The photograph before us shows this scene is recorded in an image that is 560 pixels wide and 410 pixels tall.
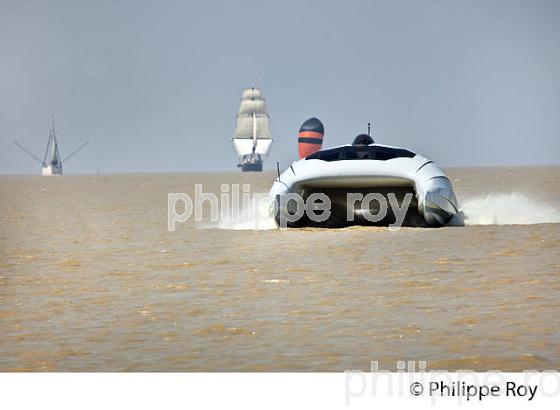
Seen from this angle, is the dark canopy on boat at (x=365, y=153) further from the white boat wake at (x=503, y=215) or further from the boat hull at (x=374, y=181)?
the white boat wake at (x=503, y=215)

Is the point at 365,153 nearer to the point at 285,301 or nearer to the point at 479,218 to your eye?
the point at 479,218

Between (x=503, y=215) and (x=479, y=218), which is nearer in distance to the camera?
(x=479, y=218)

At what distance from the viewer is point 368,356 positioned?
348 inches

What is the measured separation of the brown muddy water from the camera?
8953 mm

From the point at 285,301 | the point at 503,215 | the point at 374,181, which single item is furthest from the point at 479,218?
the point at 285,301

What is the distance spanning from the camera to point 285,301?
40.1ft

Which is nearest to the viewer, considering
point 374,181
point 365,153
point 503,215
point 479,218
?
point 374,181

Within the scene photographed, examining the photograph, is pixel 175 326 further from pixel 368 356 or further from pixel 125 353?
pixel 368 356

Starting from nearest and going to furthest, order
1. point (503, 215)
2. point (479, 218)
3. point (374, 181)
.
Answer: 1. point (374, 181)
2. point (479, 218)
3. point (503, 215)

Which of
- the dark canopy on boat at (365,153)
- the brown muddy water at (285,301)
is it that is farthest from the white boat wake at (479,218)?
the dark canopy on boat at (365,153)

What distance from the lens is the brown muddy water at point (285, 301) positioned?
895 centimetres

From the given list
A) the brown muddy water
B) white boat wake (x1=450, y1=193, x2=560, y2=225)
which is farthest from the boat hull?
white boat wake (x1=450, y1=193, x2=560, y2=225)

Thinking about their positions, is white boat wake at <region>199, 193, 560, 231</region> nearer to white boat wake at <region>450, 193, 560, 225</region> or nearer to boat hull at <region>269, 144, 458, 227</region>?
white boat wake at <region>450, 193, 560, 225</region>

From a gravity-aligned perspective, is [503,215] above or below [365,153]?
below
